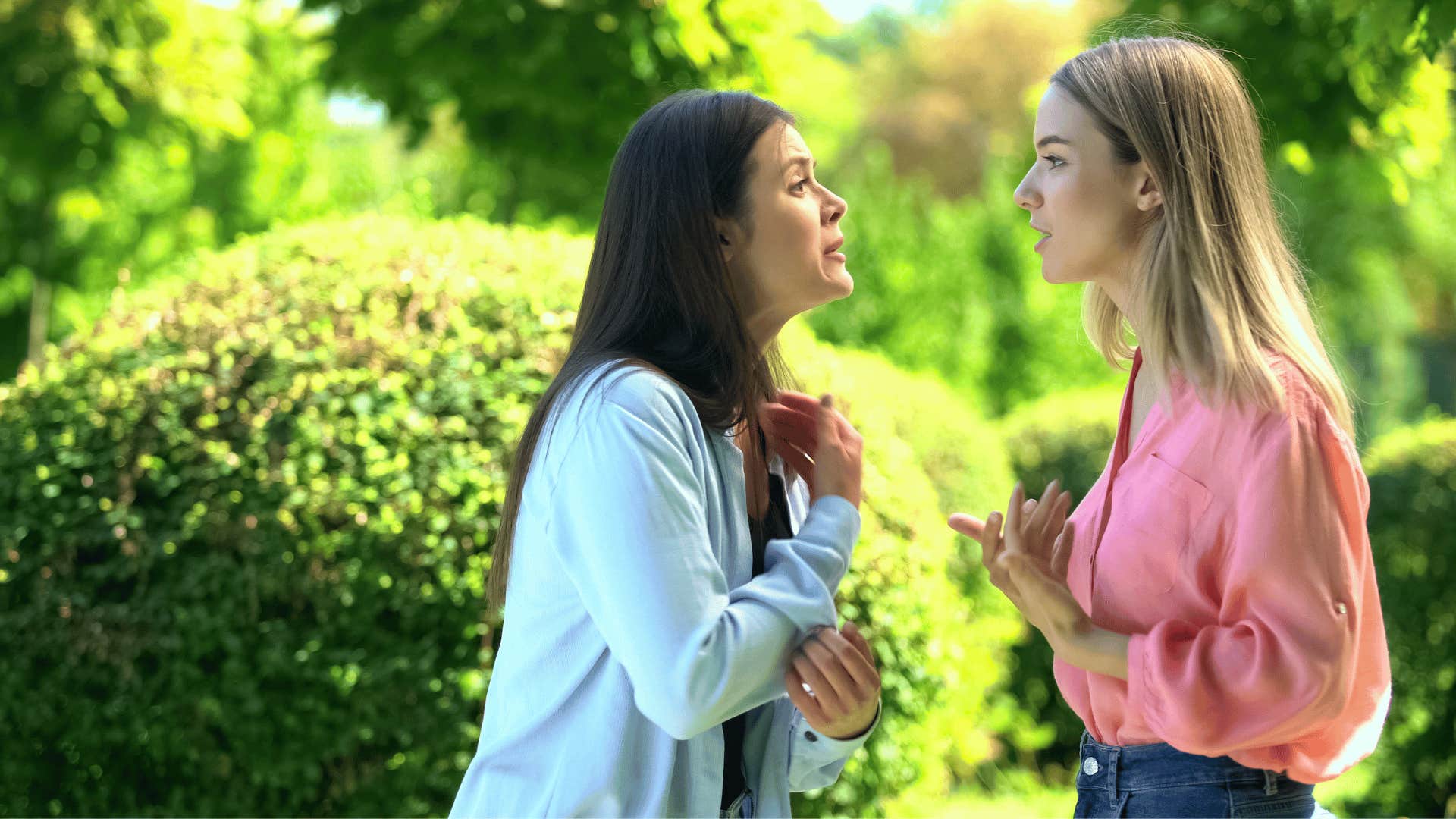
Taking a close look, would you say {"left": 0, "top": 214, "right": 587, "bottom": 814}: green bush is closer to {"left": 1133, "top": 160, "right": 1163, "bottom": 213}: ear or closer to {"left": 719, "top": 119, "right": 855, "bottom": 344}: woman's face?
{"left": 719, "top": 119, "right": 855, "bottom": 344}: woman's face

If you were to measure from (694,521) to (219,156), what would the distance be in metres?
12.3

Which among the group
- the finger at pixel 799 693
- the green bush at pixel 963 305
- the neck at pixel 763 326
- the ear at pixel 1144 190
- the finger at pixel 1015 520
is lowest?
the green bush at pixel 963 305

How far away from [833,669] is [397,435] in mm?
2424

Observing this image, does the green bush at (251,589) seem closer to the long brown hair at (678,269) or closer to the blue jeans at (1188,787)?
the long brown hair at (678,269)

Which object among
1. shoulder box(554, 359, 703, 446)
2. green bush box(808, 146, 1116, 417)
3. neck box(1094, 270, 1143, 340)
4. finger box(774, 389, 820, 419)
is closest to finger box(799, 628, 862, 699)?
shoulder box(554, 359, 703, 446)

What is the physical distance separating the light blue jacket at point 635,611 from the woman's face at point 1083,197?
0.59 m

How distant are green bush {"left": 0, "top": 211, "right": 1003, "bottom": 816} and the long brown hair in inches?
74.6

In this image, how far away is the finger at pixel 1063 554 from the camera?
2049 mm

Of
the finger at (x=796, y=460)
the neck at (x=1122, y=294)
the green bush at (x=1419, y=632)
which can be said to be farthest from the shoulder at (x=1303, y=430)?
the green bush at (x=1419, y=632)

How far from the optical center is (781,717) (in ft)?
7.06

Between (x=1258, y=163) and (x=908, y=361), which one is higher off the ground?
(x=1258, y=163)

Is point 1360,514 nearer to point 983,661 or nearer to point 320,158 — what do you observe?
point 983,661

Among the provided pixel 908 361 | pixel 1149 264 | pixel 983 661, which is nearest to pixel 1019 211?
pixel 908 361

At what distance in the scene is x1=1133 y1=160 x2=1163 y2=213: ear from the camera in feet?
6.63
